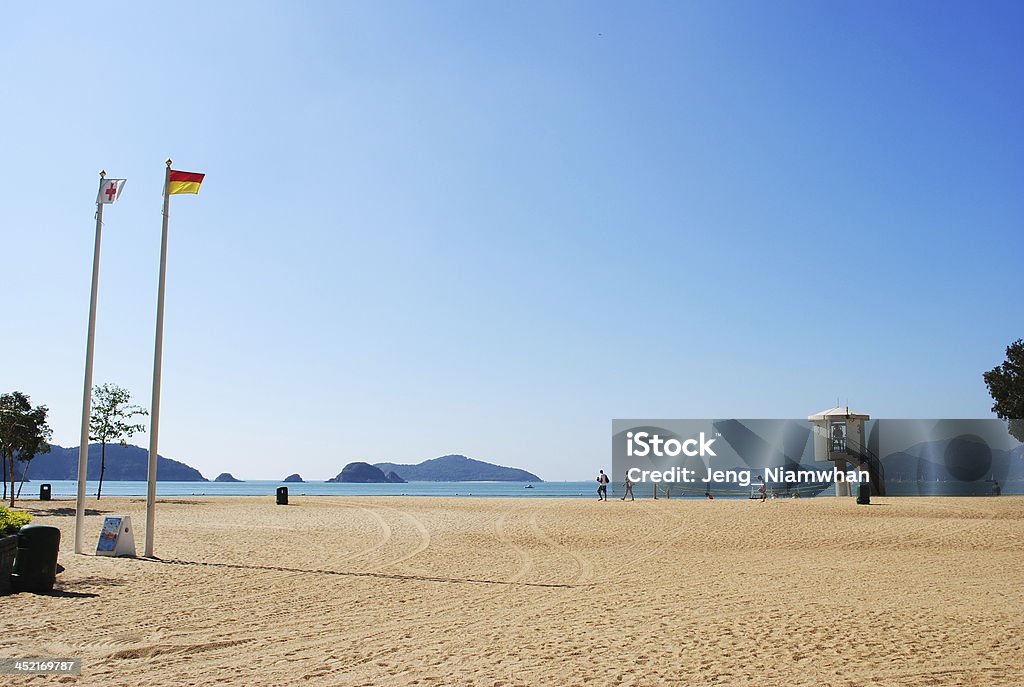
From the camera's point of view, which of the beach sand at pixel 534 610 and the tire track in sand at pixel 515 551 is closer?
the beach sand at pixel 534 610

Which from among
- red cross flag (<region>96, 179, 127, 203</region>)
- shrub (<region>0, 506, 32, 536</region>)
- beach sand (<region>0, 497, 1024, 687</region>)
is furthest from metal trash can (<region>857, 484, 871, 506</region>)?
shrub (<region>0, 506, 32, 536</region>)

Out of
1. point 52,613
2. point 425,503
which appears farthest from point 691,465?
point 52,613

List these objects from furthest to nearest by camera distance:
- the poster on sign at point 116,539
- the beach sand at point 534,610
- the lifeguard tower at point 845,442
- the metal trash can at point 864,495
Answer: the lifeguard tower at point 845,442 < the metal trash can at point 864,495 < the poster on sign at point 116,539 < the beach sand at point 534,610

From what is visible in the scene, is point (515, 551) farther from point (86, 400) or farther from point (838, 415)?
point (838, 415)

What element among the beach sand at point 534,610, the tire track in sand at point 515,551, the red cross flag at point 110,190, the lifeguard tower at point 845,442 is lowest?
the tire track in sand at point 515,551

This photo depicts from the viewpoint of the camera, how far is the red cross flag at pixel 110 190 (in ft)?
53.1

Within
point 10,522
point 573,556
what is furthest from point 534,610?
point 10,522

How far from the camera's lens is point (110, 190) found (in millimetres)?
16188

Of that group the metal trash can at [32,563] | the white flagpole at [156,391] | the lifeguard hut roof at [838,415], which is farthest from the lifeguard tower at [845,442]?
→ the metal trash can at [32,563]

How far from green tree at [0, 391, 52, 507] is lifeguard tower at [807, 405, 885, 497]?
37073 mm

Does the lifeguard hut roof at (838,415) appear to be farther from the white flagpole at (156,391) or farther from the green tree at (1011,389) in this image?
the white flagpole at (156,391)

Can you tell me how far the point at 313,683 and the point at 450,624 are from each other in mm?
3040

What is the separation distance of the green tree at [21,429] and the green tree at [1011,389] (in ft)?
174

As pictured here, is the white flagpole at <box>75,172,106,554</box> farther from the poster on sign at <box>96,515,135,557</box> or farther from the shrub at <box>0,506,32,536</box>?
the shrub at <box>0,506,32,536</box>
